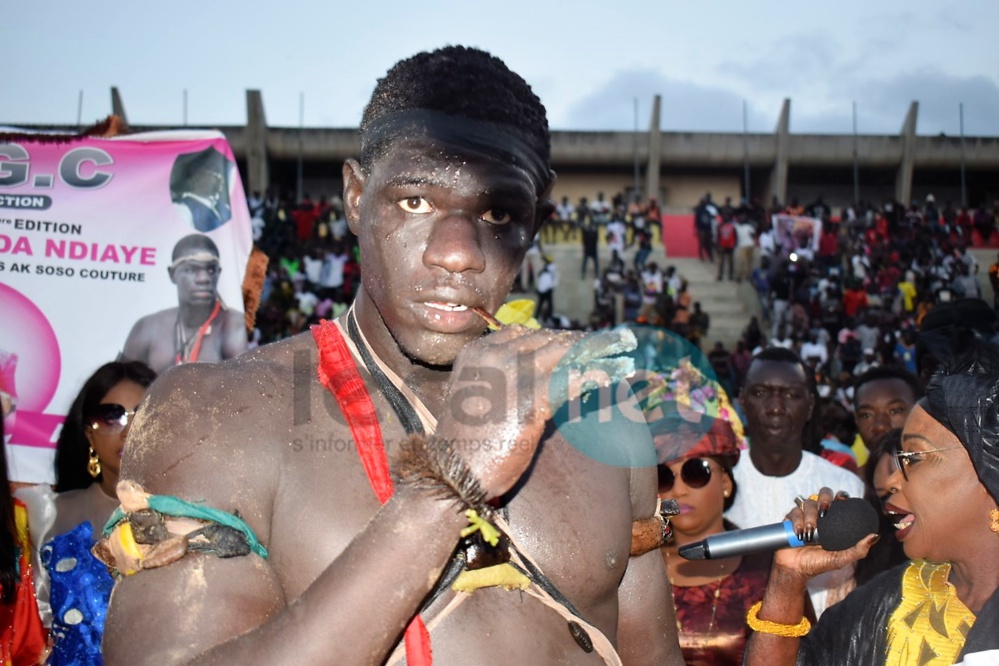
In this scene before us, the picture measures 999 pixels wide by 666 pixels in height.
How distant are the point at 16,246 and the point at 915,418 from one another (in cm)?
434

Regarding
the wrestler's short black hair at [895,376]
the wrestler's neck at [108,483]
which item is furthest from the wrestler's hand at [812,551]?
the wrestler's short black hair at [895,376]

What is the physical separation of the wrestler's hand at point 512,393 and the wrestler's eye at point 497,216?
52cm

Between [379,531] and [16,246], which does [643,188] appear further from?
[379,531]

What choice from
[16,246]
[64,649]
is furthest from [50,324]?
[64,649]

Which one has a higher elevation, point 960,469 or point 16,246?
point 16,246

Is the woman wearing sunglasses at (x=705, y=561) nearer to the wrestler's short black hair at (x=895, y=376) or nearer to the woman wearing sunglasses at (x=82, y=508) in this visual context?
the wrestler's short black hair at (x=895, y=376)

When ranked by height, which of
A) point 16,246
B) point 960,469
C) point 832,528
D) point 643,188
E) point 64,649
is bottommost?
point 64,649

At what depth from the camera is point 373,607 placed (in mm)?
1556

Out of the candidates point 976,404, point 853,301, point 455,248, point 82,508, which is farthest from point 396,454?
point 853,301

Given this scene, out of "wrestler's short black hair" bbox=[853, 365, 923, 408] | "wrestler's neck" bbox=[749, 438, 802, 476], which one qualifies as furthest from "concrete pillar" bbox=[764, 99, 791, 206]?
"wrestler's neck" bbox=[749, 438, 802, 476]

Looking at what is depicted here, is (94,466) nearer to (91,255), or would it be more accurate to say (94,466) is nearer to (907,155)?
(91,255)

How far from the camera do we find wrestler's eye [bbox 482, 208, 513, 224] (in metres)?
2.08

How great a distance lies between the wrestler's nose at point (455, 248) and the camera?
1.95 metres

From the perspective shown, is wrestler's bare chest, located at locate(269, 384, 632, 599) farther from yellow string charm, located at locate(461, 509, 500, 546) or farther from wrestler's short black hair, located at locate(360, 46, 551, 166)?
wrestler's short black hair, located at locate(360, 46, 551, 166)
